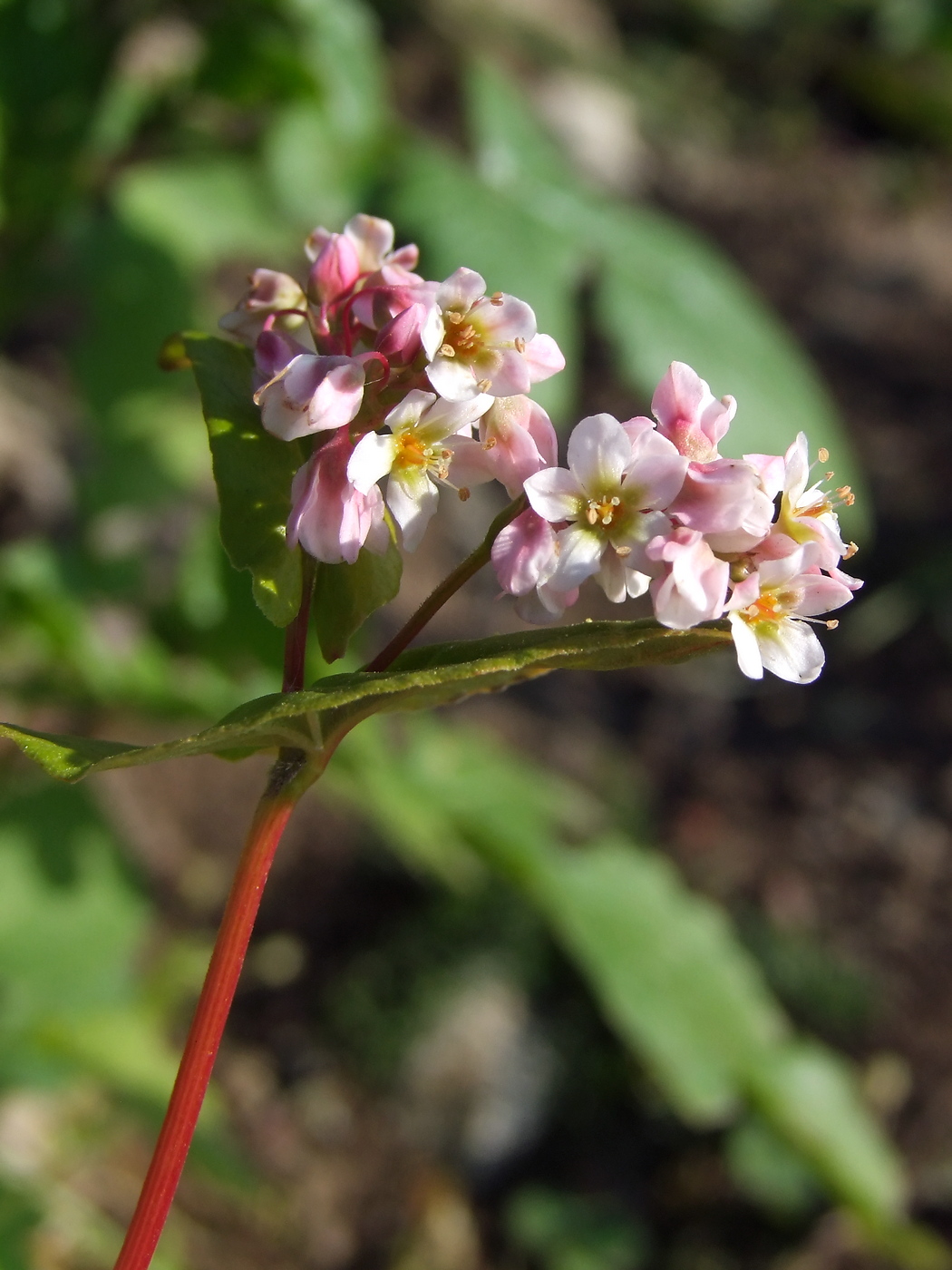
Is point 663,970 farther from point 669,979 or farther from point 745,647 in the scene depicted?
point 745,647

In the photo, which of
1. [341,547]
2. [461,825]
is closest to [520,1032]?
[461,825]

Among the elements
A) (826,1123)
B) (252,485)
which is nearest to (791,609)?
(252,485)

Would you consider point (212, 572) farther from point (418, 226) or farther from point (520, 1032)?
point (520, 1032)

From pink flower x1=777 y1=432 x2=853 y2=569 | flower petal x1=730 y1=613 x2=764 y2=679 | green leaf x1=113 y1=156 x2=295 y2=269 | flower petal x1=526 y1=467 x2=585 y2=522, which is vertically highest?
pink flower x1=777 y1=432 x2=853 y2=569

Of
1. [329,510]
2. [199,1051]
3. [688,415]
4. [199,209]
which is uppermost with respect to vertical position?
[688,415]

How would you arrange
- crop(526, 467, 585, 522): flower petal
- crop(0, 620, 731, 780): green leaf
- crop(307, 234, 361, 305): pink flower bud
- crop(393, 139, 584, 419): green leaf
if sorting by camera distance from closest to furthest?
crop(0, 620, 731, 780): green leaf → crop(526, 467, 585, 522): flower petal → crop(307, 234, 361, 305): pink flower bud → crop(393, 139, 584, 419): green leaf

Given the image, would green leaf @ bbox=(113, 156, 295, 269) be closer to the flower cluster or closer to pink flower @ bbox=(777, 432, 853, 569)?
the flower cluster

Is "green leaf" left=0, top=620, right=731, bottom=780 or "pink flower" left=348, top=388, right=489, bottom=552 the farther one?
"pink flower" left=348, top=388, right=489, bottom=552

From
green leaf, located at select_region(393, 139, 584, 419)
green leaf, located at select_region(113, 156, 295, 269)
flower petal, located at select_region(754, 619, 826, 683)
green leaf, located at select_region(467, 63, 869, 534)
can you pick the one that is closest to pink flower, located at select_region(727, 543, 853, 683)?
flower petal, located at select_region(754, 619, 826, 683)
